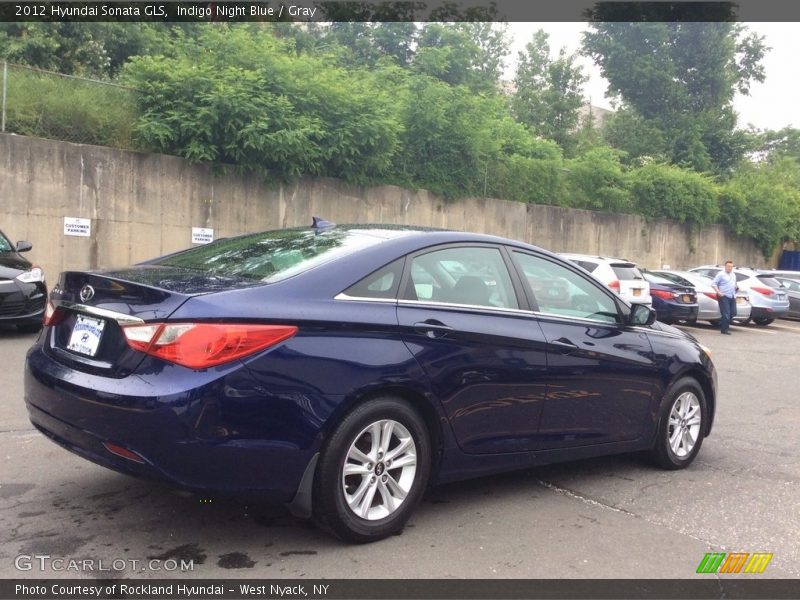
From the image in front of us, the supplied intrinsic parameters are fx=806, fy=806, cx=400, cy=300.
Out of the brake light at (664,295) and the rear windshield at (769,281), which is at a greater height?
the rear windshield at (769,281)

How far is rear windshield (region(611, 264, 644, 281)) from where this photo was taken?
16.2 metres

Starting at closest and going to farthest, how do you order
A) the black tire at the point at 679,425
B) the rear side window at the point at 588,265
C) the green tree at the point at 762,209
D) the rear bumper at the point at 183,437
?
1. the rear bumper at the point at 183,437
2. the black tire at the point at 679,425
3. the rear side window at the point at 588,265
4. the green tree at the point at 762,209

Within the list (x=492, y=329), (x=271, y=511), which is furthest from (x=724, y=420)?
(x=271, y=511)

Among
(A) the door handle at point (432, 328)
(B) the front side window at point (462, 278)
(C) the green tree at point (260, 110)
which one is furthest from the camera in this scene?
(C) the green tree at point (260, 110)

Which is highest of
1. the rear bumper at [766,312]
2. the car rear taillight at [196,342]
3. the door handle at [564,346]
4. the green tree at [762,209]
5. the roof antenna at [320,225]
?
the green tree at [762,209]

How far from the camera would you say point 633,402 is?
5270mm

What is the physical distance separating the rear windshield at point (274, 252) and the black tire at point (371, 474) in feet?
2.67

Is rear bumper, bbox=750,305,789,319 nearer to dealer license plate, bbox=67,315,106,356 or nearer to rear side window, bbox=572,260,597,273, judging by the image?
rear side window, bbox=572,260,597,273

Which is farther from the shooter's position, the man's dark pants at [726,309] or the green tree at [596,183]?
the green tree at [596,183]

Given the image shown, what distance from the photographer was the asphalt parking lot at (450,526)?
12.1 ft

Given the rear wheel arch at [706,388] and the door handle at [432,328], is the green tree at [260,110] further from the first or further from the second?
the door handle at [432,328]

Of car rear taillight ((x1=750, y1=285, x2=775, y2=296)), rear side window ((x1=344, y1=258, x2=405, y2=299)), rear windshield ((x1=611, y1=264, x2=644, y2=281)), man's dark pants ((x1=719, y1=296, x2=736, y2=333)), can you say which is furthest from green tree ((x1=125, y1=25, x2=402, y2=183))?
rear side window ((x1=344, y1=258, x2=405, y2=299))

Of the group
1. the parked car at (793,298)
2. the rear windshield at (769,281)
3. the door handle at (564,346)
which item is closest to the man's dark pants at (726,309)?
the rear windshield at (769,281)

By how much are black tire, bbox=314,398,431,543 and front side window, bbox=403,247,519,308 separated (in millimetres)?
668
